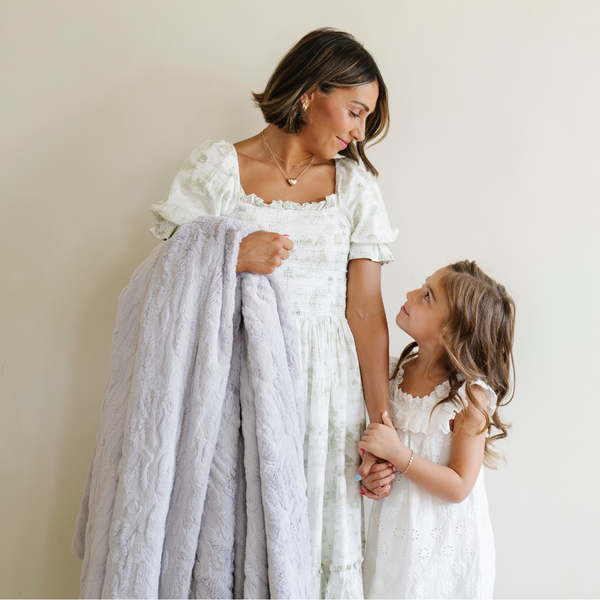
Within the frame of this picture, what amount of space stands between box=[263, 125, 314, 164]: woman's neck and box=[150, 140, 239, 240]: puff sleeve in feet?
0.37

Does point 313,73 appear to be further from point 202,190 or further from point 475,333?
point 475,333

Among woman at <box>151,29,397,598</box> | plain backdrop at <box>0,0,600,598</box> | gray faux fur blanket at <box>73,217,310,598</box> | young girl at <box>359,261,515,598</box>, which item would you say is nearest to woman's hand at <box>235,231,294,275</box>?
gray faux fur blanket at <box>73,217,310,598</box>

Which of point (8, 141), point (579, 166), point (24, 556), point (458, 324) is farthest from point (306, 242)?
point (24, 556)

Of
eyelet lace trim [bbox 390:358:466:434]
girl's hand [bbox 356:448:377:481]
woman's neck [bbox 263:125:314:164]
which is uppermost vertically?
woman's neck [bbox 263:125:314:164]

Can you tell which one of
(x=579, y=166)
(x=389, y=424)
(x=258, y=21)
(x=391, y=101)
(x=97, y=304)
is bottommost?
(x=389, y=424)

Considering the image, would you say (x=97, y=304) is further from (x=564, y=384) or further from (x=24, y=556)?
(x=564, y=384)

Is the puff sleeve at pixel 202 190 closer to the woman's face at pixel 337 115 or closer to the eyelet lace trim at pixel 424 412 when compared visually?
the woman's face at pixel 337 115

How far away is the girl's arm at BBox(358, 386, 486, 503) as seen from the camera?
0.96 meters

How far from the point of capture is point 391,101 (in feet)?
4.12

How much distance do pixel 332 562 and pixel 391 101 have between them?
104cm

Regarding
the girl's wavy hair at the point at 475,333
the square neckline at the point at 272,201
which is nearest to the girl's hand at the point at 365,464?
the girl's wavy hair at the point at 475,333

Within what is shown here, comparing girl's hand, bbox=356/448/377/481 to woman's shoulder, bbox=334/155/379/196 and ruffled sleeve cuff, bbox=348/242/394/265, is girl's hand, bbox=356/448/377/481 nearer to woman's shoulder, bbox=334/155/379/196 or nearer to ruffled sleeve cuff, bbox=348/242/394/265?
ruffled sleeve cuff, bbox=348/242/394/265

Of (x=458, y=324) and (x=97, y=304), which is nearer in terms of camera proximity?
(x=458, y=324)

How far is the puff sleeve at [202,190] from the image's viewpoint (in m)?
1.02
